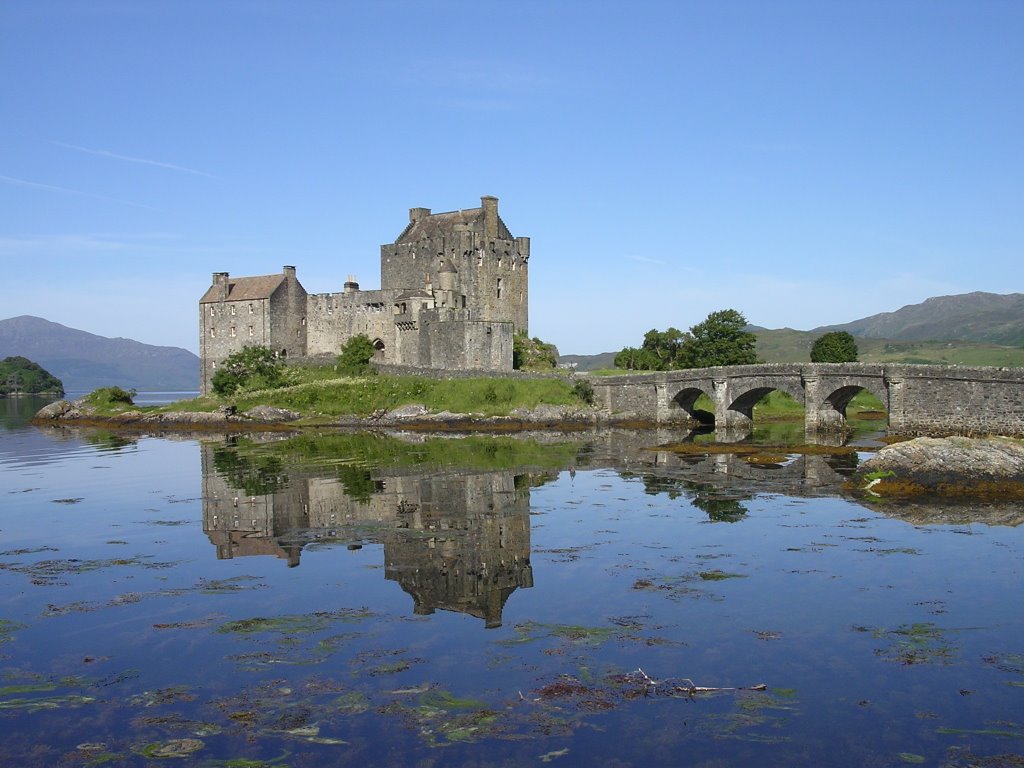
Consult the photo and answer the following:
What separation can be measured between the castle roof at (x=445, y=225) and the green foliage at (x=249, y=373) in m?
12.9

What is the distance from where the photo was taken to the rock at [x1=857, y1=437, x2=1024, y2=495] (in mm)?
27781

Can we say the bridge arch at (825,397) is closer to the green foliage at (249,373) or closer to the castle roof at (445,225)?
the castle roof at (445,225)

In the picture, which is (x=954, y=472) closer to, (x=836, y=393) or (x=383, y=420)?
(x=836, y=393)

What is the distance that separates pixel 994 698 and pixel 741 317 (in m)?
57.5

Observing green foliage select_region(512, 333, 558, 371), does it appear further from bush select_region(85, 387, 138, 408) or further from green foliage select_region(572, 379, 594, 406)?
bush select_region(85, 387, 138, 408)

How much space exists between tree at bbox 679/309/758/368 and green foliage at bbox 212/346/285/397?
1136 inches

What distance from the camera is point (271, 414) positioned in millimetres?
62688

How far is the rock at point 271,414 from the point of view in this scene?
62.4 m

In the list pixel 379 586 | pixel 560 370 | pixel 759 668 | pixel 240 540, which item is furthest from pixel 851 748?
pixel 560 370

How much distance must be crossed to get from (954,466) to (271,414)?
44798mm

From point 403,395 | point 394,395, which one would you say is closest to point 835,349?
point 403,395

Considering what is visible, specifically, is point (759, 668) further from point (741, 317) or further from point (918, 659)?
point (741, 317)

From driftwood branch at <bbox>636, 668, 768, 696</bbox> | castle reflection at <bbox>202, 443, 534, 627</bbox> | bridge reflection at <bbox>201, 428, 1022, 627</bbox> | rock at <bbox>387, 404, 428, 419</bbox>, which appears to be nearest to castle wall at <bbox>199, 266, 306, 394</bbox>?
rock at <bbox>387, 404, 428, 419</bbox>

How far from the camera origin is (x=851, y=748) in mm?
10836
